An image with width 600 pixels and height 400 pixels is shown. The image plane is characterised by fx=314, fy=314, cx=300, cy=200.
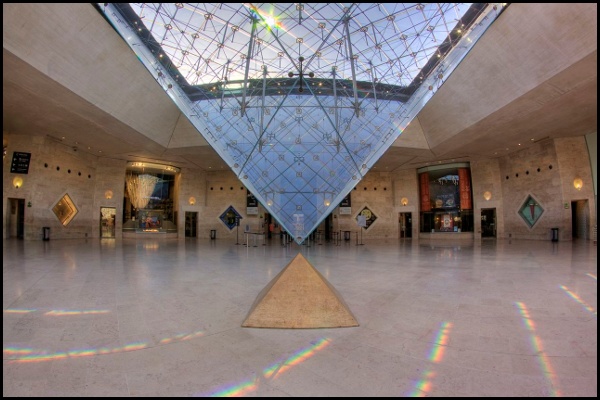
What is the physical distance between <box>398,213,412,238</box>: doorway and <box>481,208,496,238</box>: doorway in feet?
18.0

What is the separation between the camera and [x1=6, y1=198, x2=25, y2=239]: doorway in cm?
1789

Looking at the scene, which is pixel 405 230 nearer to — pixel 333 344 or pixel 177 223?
pixel 177 223

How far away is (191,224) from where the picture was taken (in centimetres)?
2692

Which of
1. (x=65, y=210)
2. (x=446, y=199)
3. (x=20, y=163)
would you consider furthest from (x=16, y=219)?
(x=446, y=199)

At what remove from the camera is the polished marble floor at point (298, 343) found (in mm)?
2373

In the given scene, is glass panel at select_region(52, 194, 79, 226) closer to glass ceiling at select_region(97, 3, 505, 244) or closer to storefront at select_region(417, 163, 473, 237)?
glass ceiling at select_region(97, 3, 505, 244)

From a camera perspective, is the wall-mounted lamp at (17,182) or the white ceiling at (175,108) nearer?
the white ceiling at (175,108)

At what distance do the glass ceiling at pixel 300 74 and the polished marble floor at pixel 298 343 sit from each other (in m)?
9.63

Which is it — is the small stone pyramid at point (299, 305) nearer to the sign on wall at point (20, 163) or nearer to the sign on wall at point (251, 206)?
the sign on wall at point (20, 163)

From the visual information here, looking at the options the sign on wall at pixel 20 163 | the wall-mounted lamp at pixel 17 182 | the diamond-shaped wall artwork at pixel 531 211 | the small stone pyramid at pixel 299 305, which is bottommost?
the small stone pyramid at pixel 299 305

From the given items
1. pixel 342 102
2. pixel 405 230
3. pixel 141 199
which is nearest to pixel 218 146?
pixel 342 102

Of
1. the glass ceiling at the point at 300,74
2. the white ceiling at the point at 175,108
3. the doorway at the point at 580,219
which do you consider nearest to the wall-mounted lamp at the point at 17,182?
the white ceiling at the point at 175,108

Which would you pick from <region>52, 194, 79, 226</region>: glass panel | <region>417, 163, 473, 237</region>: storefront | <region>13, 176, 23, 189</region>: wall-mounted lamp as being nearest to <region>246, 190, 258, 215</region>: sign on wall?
<region>52, 194, 79, 226</region>: glass panel

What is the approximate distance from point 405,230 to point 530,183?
970 centimetres
